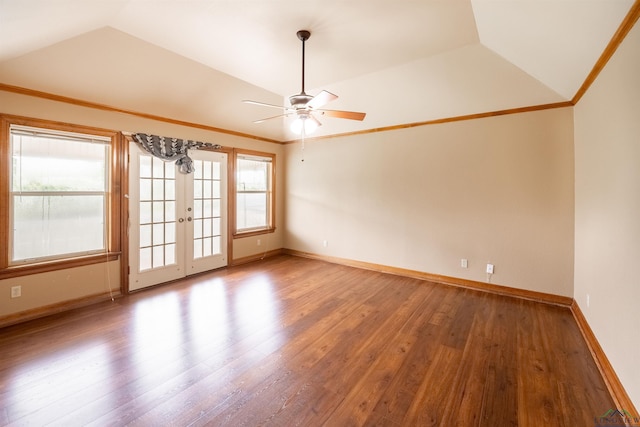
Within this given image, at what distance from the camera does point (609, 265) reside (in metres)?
2.24

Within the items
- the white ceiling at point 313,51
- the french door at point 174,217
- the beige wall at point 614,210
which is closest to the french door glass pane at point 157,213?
the french door at point 174,217

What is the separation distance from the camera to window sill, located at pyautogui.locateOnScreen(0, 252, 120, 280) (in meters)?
3.00

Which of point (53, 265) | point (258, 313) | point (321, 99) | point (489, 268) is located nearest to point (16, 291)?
point (53, 265)

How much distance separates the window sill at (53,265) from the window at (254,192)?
217 centimetres

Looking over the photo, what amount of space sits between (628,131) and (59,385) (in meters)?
4.47

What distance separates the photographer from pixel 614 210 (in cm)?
214

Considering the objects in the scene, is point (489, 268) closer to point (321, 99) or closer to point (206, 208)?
point (321, 99)

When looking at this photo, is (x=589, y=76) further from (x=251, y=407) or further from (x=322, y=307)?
(x=251, y=407)

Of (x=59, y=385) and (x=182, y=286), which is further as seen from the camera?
(x=182, y=286)

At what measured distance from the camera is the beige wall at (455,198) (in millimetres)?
3559

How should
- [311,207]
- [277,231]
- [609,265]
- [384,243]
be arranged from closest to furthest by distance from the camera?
[609,265] → [384,243] → [311,207] → [277,231]

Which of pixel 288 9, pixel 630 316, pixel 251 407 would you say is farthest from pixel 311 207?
pixel 630 316

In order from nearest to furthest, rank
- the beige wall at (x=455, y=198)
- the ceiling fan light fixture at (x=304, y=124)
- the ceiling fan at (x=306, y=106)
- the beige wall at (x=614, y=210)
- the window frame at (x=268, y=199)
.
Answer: the beige wall at (x=614, y=210) < the ceiling fan at (x=306, y=106) < the ceiling fan light fixture at (x=304, y=124) < the beige wall at (x=455, y=198) < the window frame at (x=268, y=199)

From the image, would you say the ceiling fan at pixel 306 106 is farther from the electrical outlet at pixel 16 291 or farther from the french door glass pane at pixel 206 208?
the electrical outlet at pixel 16 291
